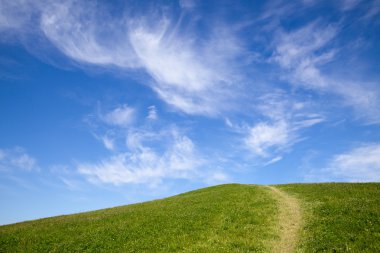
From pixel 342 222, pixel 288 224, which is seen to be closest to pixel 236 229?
pixel 288 224

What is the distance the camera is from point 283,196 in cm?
4366

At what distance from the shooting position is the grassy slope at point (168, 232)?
2592 centimetres

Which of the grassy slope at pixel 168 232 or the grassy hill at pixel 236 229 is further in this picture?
the grassy slope at pixel 168 232

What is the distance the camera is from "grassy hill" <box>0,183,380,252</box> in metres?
24.0

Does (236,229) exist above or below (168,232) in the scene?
below

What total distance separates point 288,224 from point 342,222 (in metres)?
5.03

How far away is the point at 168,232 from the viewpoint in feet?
97.1

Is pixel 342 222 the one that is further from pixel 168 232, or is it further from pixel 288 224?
pixel 168 232

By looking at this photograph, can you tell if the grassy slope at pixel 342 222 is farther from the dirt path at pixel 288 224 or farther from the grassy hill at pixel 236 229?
the dirt path at pixel 288 224

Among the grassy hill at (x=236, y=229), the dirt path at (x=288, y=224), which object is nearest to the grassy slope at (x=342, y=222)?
the grassy hill at (x=236, y=229)

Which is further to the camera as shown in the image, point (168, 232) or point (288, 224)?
point (288, 224)

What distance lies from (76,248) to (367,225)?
23.6 meters

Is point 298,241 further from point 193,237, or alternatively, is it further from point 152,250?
point 152,250

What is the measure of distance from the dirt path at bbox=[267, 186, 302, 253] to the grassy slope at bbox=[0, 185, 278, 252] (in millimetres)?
791
